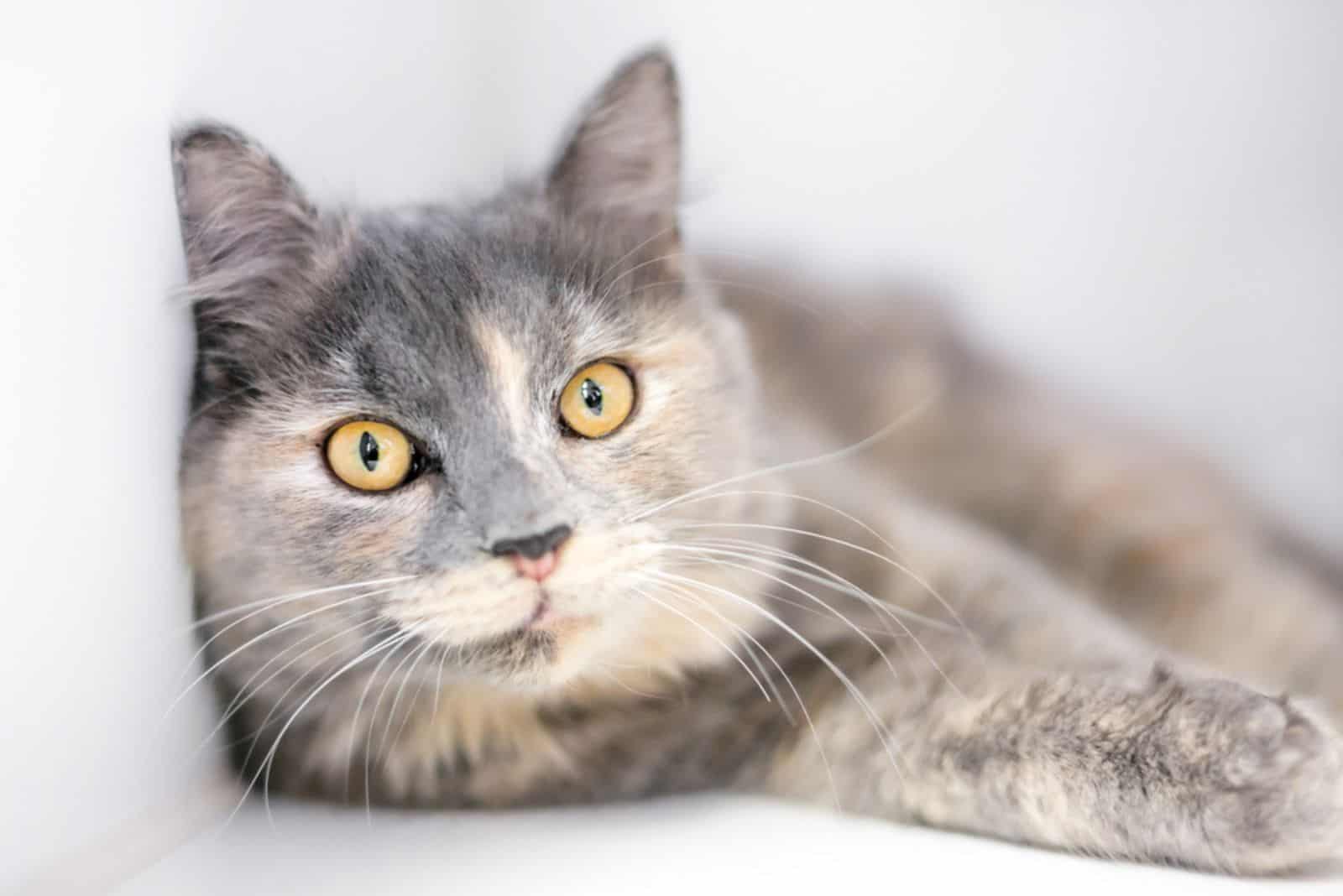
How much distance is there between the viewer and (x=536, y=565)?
1.07 metres

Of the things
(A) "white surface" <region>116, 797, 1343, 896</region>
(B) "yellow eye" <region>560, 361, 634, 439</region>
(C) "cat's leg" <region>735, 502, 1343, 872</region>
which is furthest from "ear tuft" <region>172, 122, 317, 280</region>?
(C) "cat's leg" <region>735, 502, 1343, 872</region>

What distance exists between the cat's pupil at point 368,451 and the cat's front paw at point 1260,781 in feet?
2.60

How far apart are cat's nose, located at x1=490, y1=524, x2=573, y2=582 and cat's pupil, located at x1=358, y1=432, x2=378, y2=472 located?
20cm

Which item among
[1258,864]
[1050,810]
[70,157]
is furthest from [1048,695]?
[70,157]

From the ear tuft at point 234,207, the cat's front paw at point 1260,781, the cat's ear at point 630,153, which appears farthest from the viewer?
the cat's ear at point 630,153

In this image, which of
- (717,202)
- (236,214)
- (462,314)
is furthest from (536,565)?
(717,202)

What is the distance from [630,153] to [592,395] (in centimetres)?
33

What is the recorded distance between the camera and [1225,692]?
1.14m

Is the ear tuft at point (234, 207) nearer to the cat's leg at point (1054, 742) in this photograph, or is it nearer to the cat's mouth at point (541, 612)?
the cat's mouth at point (541, 612)

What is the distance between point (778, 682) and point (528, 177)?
0.68 meters

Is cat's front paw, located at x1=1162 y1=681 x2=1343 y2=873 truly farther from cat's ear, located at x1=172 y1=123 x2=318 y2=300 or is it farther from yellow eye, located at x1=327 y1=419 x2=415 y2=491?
cat's ear, located at x1=172 y1=123 x2=318 y2=300

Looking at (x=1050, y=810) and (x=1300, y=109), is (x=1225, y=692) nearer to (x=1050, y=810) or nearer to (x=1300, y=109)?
(x=1050, y=810)

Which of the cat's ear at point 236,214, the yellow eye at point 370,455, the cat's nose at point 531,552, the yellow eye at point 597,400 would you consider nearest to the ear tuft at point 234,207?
the cat's ear at point 236,214

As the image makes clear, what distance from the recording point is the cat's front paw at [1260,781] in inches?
41.6
